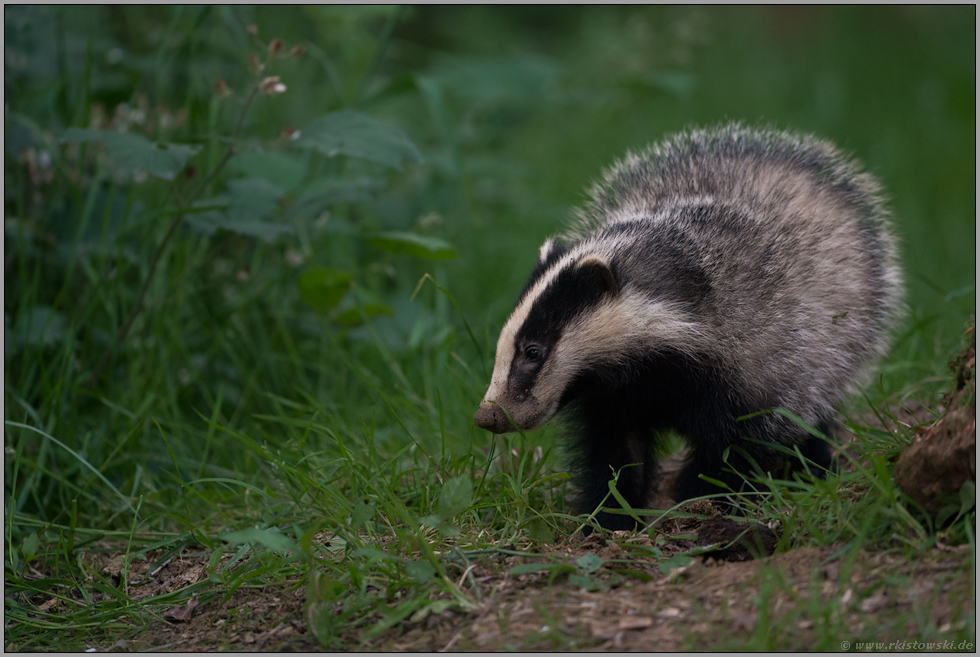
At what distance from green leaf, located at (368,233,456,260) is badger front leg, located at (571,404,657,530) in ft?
4.48

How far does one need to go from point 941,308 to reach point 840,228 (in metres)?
2.84

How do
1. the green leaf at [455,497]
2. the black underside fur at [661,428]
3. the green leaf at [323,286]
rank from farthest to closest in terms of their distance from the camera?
the green leaf at [323,286] → the black underside fur at [661,428] → the green leaf at [455,497]

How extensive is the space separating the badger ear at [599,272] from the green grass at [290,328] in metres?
0.77

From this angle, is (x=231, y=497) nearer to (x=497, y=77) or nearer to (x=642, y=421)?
(x=642, y=421)

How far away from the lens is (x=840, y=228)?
466cm

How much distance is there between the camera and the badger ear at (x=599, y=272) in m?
3.81

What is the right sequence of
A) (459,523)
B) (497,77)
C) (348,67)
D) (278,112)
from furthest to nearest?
1. (348,67)
2. (497,77)
3. (278,112)
4. (459,523)

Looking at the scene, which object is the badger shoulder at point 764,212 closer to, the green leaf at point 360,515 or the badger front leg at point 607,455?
the badger front leg at point 607,455

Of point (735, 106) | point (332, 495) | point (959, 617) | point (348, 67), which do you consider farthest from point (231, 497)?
point (735, 106)

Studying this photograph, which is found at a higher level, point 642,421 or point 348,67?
point 348,67

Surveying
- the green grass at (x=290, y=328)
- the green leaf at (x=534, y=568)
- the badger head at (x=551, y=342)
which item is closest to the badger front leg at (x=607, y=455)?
the green grass at (x=290, y=328)

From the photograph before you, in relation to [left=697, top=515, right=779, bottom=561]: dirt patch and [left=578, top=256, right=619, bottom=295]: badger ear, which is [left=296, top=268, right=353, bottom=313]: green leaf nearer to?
[left=578, top=256, right=619, bottom=295]: badger ear

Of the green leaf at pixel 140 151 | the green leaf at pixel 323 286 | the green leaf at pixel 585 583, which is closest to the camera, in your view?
the green leaf at pixel 585 583

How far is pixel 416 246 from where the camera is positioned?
521 cm
